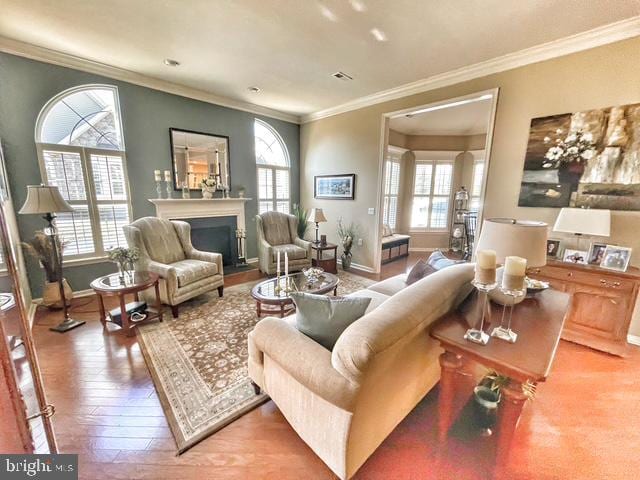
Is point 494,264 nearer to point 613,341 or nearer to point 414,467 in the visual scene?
point 414,467

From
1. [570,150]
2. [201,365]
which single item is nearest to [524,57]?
[570,150]

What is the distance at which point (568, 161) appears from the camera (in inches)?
104

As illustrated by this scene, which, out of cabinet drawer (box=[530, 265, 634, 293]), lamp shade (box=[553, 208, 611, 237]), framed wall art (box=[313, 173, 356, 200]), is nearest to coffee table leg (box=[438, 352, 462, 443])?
cabinet drawer (box=[530, 265, 634, 293])

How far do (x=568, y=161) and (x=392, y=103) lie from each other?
2.34m

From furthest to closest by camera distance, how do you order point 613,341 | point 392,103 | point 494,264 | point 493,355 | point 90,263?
point 392,103 < point 90,263 < point 613,341 < point 494,264 < point 493,355

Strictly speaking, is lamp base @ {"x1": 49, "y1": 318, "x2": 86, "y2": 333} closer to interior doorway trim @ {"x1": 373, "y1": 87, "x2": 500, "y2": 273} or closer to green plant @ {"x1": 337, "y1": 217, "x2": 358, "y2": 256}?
green plant @ {"x1": 337, "y1": 217, "x2": 358, "y2": 256}

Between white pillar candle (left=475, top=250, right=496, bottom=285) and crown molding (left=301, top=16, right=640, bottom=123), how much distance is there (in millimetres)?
2788

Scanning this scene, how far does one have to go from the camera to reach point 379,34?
8.20 ft

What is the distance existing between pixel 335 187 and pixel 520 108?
2.91 metres

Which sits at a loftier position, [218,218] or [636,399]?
[218,218]

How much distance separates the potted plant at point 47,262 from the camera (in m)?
2.90

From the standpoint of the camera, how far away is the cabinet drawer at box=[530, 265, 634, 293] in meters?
2.22

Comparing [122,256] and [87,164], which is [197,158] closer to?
[87,164]

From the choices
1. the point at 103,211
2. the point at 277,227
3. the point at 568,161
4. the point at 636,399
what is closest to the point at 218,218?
the point at 277,227
